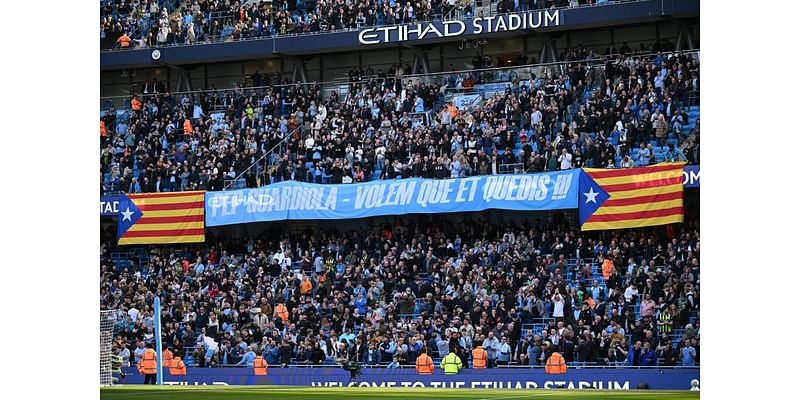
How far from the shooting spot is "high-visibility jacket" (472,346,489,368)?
19266 mm

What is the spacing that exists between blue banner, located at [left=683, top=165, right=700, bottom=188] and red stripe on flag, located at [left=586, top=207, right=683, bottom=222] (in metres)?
→ 0.45

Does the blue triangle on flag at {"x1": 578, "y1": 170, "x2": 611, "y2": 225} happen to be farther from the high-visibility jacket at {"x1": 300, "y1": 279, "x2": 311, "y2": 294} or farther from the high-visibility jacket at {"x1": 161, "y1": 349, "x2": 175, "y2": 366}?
the high-visibility jacket at {"x1": 161, "y1": 349, "x2": 175, "y2": 366}

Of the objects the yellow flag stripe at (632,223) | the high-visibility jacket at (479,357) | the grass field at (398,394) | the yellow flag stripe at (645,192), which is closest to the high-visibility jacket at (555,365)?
the grass field at (398,394)

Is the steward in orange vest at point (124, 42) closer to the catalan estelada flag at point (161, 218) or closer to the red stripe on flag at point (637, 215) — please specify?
the catalan estelada flag at point (161, 218)

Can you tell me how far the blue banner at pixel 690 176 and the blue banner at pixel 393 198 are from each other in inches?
84.5

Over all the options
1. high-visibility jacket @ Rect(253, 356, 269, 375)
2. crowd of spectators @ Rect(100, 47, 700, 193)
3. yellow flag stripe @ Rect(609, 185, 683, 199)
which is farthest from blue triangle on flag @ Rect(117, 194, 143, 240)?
yellow flag stripe @ Rect(609, 185, 683, 199)

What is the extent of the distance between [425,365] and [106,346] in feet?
18.2

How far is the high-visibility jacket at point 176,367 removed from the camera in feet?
70.5

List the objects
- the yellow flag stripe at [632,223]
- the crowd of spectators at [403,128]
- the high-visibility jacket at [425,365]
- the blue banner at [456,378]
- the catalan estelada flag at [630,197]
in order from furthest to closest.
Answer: the crowd of spectators at [403,128]
the catalan estelada flag at [630,197]
the yellow flag stripe at [632,223]
the high-visibility jacket at [425,365]
the blue banner at [456,378]
